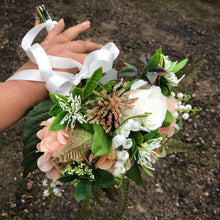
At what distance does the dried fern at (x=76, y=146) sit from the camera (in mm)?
549

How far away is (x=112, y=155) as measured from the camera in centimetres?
60

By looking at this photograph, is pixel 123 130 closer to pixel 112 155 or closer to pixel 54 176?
pixel 112 155

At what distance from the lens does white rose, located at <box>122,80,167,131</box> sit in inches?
22.9

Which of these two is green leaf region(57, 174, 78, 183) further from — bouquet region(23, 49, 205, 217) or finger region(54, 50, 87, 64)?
finger region(54, 50, 87, 64)

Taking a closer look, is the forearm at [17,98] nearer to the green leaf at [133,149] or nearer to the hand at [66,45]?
the hand at [66,45]

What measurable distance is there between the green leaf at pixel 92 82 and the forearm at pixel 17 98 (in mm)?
216

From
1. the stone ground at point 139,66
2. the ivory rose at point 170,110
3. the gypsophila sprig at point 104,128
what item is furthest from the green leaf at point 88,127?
the stone ground at point 139,66

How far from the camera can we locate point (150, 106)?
588 mm

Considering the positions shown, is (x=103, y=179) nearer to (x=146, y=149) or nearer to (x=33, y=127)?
(x=146, y=149)

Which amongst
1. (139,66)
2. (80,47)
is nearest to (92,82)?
(80,47)

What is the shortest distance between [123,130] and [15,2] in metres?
2.14

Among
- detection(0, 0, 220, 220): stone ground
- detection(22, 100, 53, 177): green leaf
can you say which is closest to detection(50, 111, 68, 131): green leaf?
detection(22, 100, 53, 177): green leaf

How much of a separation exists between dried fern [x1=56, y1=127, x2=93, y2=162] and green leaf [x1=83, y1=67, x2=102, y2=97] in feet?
0.34

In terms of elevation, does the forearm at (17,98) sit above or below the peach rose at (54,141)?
above
